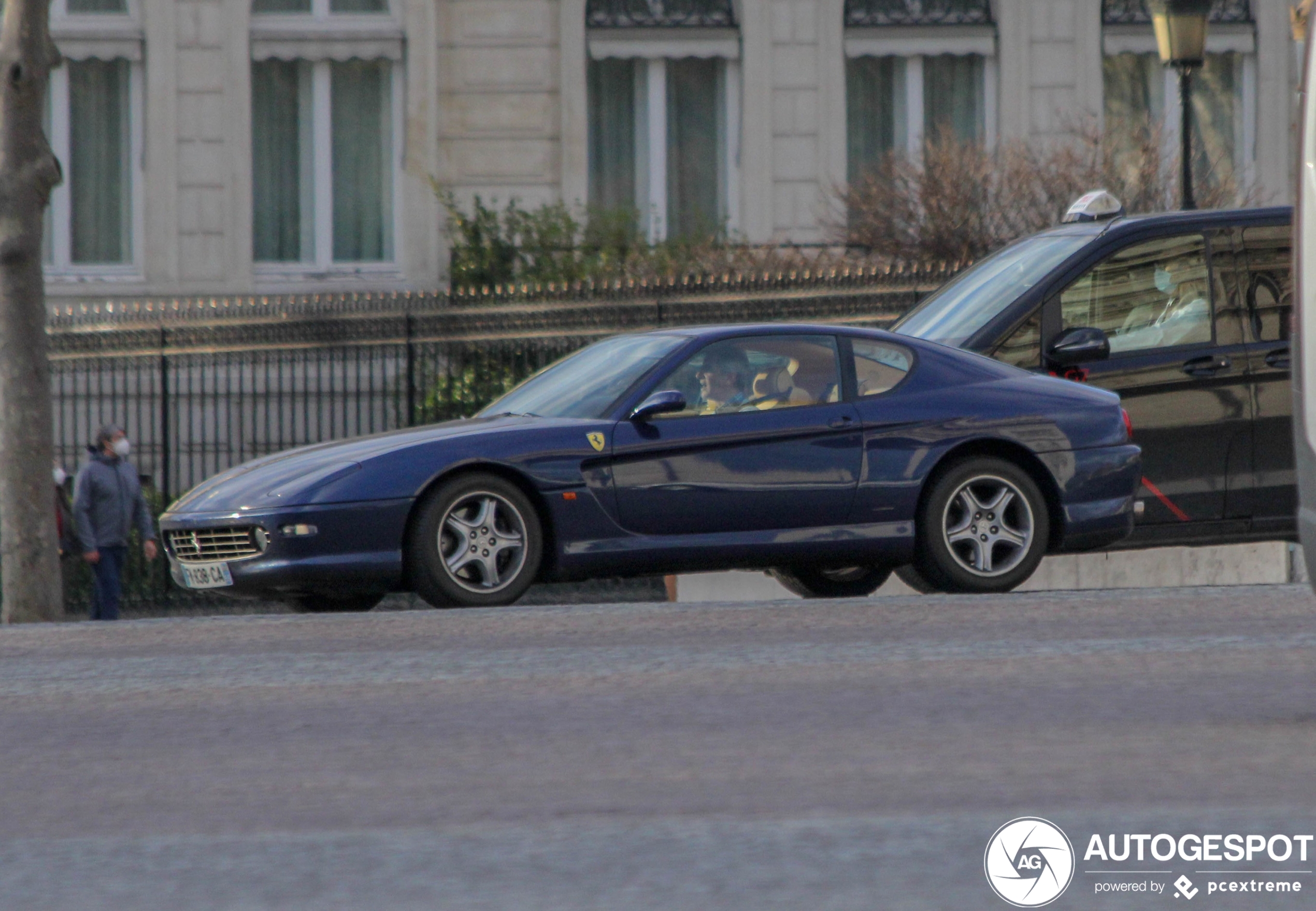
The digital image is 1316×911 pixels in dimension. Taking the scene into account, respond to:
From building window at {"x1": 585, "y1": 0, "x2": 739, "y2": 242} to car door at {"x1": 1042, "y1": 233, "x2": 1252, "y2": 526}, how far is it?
42.6 ft

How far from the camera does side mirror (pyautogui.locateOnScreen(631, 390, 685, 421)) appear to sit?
31.1ft

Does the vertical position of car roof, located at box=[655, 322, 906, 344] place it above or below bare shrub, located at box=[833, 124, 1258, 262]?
below

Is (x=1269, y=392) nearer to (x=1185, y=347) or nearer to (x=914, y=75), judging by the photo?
(x=1185, y=347)

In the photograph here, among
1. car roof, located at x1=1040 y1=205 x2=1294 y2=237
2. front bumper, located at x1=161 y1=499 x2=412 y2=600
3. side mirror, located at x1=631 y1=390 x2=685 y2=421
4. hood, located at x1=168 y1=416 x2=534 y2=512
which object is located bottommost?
front bumper, located at x1=161 y1=499 x2=412 y2=600

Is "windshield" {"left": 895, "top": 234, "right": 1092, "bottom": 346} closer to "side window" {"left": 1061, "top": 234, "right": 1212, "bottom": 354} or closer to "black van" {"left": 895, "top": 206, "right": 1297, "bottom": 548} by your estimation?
"black van" {"left": 895, "top": 206, "right": 1297, "bottom": 548}

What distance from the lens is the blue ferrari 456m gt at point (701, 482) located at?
9203 millimetres

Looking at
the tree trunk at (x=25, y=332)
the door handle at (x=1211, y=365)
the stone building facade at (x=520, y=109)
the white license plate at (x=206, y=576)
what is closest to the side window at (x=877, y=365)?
the door handle at (x=1211, y=365)

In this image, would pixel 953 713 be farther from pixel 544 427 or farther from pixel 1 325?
pixel 1 325

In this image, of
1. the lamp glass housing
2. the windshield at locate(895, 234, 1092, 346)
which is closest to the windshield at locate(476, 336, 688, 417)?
the windshield at locate(895, 234, 1092, 346)

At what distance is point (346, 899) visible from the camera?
398 centimetres

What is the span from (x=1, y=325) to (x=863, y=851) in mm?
10626

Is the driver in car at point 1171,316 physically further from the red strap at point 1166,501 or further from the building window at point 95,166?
the building window at point 95,166

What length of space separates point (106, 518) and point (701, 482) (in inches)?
272

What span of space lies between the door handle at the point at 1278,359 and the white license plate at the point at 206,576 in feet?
17.7
